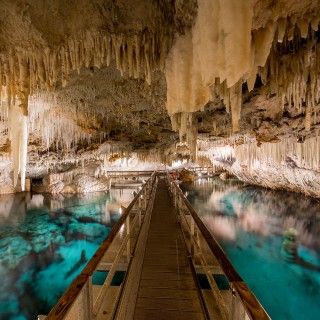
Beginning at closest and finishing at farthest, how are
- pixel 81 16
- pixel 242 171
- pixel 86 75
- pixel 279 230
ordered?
pixel 81 16, pixel 86 75, pixel 279 230, pixel 242 171

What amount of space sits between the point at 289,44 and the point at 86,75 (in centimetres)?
409

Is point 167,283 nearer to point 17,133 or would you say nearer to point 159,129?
point 17,133

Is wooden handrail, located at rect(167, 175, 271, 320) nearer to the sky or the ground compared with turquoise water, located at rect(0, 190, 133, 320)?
nearer to the sky

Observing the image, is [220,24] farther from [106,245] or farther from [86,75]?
[86,75]

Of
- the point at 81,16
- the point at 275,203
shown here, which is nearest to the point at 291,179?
the point at 275,203

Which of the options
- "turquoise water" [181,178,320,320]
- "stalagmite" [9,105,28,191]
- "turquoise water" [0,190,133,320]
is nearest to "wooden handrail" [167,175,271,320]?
"turquoise water" [181,178,320,320]

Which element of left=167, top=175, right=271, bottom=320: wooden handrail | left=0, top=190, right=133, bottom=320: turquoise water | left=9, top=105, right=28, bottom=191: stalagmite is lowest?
left=0, top=190, right=133, bottom=320: turquoise water

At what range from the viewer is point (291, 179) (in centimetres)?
1606

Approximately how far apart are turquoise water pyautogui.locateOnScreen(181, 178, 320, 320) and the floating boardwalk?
2.00 metres

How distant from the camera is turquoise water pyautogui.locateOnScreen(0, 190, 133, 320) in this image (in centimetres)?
615

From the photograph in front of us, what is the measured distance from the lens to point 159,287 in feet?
11.4

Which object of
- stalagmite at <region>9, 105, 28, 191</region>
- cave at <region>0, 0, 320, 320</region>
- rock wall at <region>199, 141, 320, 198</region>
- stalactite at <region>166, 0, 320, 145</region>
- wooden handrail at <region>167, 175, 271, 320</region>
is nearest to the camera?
wooden handrail at <region>167, 175, 271, 320</region>

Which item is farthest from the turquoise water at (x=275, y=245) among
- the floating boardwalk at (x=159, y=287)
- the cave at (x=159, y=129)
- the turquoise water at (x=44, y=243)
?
the turquoise water at (x=44, y=243)

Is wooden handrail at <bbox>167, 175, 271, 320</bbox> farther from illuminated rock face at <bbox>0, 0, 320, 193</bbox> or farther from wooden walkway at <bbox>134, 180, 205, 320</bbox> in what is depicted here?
illuminated rock face at <bbox>0, 0, 320, 193</bbox>
